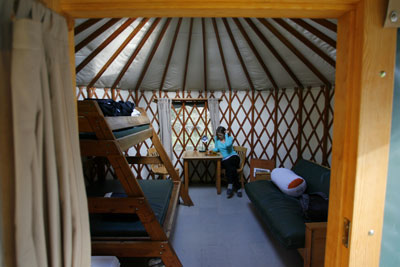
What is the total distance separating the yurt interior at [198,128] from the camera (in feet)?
1.82

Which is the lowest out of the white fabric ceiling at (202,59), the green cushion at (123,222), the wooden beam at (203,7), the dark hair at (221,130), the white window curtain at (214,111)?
the green cushion at (123,222)

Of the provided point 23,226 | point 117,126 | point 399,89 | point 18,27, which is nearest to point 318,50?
point 399,89

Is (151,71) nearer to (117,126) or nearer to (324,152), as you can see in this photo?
(117,126)

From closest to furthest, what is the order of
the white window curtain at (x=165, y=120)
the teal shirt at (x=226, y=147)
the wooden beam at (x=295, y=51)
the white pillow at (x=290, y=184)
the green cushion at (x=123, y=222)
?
the green cushion at (x=123, y=222), the wooden beam at (x=295, y=51), the white pillow at (x=290, y=184), the teal shirt at (x=226, y=147), the white window curtain at (x=165, y=120)

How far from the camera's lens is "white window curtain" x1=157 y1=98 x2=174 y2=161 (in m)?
3.76

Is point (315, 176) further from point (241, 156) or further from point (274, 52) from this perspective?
point (274, 52)

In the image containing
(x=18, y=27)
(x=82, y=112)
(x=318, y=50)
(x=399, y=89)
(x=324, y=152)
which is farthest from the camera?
(x=324, y=152)

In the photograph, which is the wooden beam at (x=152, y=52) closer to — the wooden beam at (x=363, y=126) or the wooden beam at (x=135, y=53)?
the wooden beam at (x=135, y=53)

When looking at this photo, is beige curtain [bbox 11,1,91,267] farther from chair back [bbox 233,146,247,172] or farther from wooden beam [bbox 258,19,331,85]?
chair back [bbox 233,146,247,172]

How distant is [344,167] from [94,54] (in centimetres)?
263

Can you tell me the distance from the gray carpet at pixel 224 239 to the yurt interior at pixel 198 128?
2 cm

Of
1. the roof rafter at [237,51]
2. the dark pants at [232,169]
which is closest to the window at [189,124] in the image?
the dark pants at [232,169]

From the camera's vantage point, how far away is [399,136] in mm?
667

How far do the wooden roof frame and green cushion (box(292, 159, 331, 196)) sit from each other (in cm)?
173
